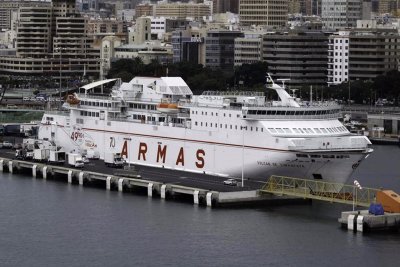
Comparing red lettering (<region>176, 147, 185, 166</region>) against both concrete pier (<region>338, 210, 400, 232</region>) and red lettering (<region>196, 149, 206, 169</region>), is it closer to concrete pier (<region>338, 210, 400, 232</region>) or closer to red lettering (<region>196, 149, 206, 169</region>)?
red lettering (<region>196, 149, 206, 169</region>)

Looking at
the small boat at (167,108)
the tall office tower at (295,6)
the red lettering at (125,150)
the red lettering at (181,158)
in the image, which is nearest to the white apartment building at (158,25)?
the tall office tower at (295,6)

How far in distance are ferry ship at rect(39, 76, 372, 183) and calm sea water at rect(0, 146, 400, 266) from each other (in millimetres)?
1890

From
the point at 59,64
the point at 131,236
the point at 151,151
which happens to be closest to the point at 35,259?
the point at 131,236

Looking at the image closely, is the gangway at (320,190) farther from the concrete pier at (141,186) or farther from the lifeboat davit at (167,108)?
the lifeboat davit at (167,108)

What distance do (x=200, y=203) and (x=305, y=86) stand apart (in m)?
49.5

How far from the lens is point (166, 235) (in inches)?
1515

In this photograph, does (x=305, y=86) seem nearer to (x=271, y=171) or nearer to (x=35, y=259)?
(x=271, y=171)

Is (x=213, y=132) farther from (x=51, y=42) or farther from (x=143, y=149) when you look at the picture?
(x=51, y=42)

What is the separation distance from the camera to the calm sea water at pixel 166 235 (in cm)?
3556

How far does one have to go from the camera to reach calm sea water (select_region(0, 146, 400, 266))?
3556 centimetres

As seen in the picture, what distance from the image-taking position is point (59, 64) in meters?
111

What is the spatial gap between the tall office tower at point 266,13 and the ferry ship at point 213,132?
7818cm

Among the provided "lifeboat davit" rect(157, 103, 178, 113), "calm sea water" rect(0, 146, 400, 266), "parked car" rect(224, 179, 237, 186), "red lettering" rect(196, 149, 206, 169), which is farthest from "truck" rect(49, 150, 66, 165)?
"parked car" rect(224, 179, 237, 186)

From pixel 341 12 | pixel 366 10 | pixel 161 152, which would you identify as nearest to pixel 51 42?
pixel 341 12
